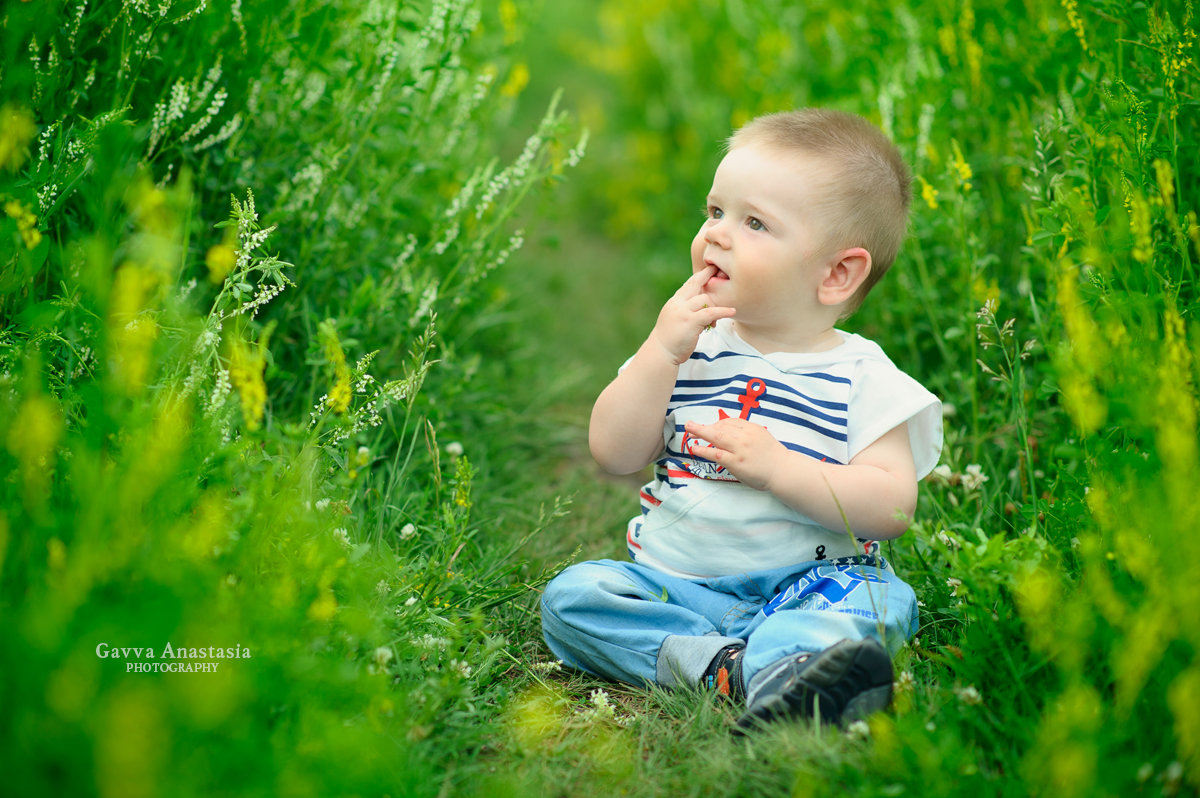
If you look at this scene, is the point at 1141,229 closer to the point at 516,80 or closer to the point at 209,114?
the point at 516,80

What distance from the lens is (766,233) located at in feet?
5.99

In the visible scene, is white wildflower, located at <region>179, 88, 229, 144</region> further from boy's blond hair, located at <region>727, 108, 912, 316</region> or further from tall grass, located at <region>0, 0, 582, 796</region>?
boy's blond hair, located at <region>727, 108, 912, 316</region>

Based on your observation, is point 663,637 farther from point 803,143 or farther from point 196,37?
point 196,37

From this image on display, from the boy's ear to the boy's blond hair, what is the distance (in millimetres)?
28

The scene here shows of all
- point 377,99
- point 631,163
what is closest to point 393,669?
point 377,99

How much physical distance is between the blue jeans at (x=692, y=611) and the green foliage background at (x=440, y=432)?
0.23 ft

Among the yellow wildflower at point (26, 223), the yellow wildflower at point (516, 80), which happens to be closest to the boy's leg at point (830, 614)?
the yellow wildflower at point (26, 223)

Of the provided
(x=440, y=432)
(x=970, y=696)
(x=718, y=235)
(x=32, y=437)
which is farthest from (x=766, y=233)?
(x=32, y=437)

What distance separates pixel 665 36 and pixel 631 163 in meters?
0.70

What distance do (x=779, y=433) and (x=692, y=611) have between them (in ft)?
1.32

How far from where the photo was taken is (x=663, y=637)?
1809 mm

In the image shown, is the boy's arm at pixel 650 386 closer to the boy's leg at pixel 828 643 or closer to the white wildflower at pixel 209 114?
the boy's leg at pixel 828 643

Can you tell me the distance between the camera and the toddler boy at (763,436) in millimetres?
1755

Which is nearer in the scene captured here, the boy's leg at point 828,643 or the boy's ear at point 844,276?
the boy's leg at point 828,643
